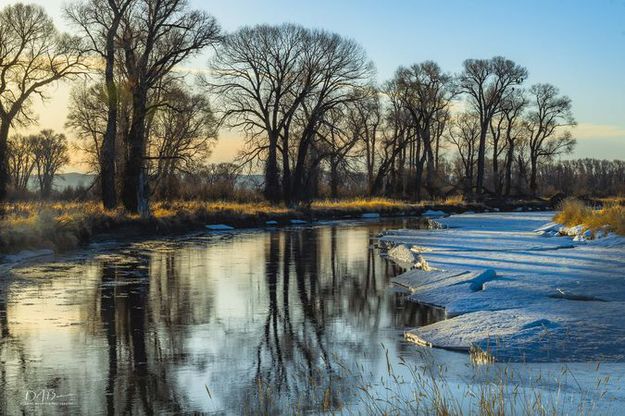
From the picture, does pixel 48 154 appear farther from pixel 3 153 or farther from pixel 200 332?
pixel 200 332

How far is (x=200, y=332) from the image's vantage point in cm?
1031

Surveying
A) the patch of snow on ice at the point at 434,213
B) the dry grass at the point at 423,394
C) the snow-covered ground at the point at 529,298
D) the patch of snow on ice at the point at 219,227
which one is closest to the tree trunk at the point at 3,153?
the patch of snow on ice at the point at 219,227

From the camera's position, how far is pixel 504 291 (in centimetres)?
1231

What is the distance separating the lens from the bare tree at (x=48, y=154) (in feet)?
283

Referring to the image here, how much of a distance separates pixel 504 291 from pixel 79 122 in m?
45.7

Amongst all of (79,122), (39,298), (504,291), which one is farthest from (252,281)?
(79,122)

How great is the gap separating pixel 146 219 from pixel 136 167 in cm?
291

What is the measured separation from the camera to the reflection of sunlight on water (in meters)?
7.30

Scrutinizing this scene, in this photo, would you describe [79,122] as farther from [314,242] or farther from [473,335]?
[473,335]

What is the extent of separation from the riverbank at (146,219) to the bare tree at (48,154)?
167ft

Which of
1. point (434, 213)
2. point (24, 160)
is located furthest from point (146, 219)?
point (24, 160)

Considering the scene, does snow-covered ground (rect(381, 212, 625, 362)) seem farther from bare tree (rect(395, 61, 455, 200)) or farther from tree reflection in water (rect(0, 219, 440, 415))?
bare tree (rect(395, 61, 455, 200))

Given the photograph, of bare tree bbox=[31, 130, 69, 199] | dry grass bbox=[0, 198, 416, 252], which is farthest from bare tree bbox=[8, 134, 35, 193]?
dry grass bbox=[0, 198, 416, 252]

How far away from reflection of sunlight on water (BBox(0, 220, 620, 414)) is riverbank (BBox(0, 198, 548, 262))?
9.45 feet
